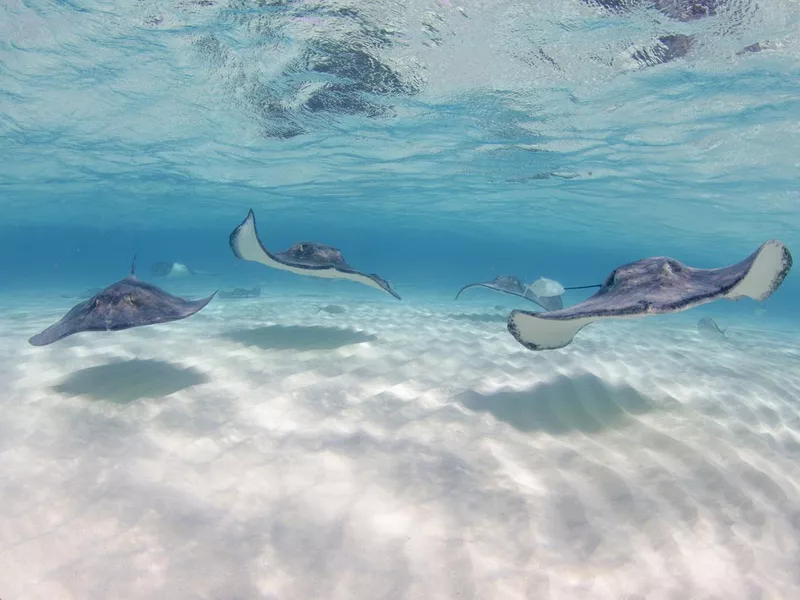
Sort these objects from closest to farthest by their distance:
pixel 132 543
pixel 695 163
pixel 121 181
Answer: pixel 132 543, pixel 695 163, pixel 121 181

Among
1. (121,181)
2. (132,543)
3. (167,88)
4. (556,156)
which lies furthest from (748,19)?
(121,181)

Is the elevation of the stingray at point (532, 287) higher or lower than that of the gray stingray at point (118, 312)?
lower

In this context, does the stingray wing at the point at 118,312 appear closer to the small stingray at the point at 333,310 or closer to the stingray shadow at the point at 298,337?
the stingray shadow at the point at 298,337

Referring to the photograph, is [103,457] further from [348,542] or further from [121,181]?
[121,181]

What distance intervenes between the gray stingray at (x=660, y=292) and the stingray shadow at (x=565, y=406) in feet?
4.26

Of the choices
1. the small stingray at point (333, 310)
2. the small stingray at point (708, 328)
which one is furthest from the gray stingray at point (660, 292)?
the small stingray at point (708, 328)

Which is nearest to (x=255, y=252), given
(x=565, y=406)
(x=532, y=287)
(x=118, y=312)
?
(x=118, y=312)

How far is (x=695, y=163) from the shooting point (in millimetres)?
18656

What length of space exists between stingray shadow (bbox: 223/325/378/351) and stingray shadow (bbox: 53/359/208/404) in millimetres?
1789

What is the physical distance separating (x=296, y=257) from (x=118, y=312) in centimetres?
294

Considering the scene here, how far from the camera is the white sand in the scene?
9.18 ft

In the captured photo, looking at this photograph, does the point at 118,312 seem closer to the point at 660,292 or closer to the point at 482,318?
the point at 660,292

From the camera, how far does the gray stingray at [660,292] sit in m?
3.60

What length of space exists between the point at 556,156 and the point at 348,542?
19978mm
